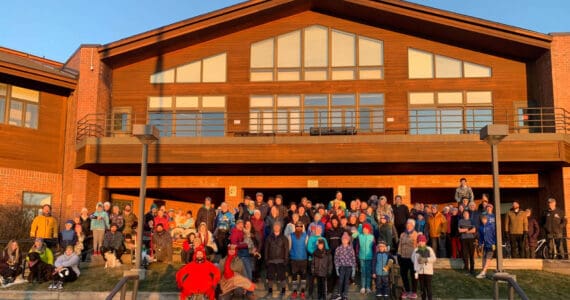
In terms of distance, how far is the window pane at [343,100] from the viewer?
21.6 metres

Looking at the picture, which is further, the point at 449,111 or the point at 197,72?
the point at 197,72

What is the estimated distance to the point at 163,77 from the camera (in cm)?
2270

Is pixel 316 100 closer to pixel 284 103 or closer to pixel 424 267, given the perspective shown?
pixel 284 103

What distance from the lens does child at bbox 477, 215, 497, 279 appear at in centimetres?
1361

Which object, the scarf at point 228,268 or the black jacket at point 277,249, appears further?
the black jacket at point 277,249

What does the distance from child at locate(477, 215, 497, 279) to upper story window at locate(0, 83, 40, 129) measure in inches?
645

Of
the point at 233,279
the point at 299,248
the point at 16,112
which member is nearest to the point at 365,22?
the point at 299,248

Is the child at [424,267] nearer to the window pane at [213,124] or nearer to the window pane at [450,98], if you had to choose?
the window pane at [450,98]

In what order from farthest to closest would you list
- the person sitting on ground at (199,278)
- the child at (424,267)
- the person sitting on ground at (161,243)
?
1. the person sitting on ground at (161,243)
2. the child at (424,267)
3. the person sitting on ground at (199,278)

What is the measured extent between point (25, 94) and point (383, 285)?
15.9m

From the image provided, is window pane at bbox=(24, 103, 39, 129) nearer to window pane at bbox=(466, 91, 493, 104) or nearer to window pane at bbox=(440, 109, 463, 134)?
window pane at bbox=(440, 109, 463, 134)

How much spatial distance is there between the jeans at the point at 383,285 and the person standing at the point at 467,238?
298 cm

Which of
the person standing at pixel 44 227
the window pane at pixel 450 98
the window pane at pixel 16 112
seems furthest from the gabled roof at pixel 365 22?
the person standing at pixel 44 227

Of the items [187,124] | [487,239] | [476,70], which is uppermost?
[476,70]
